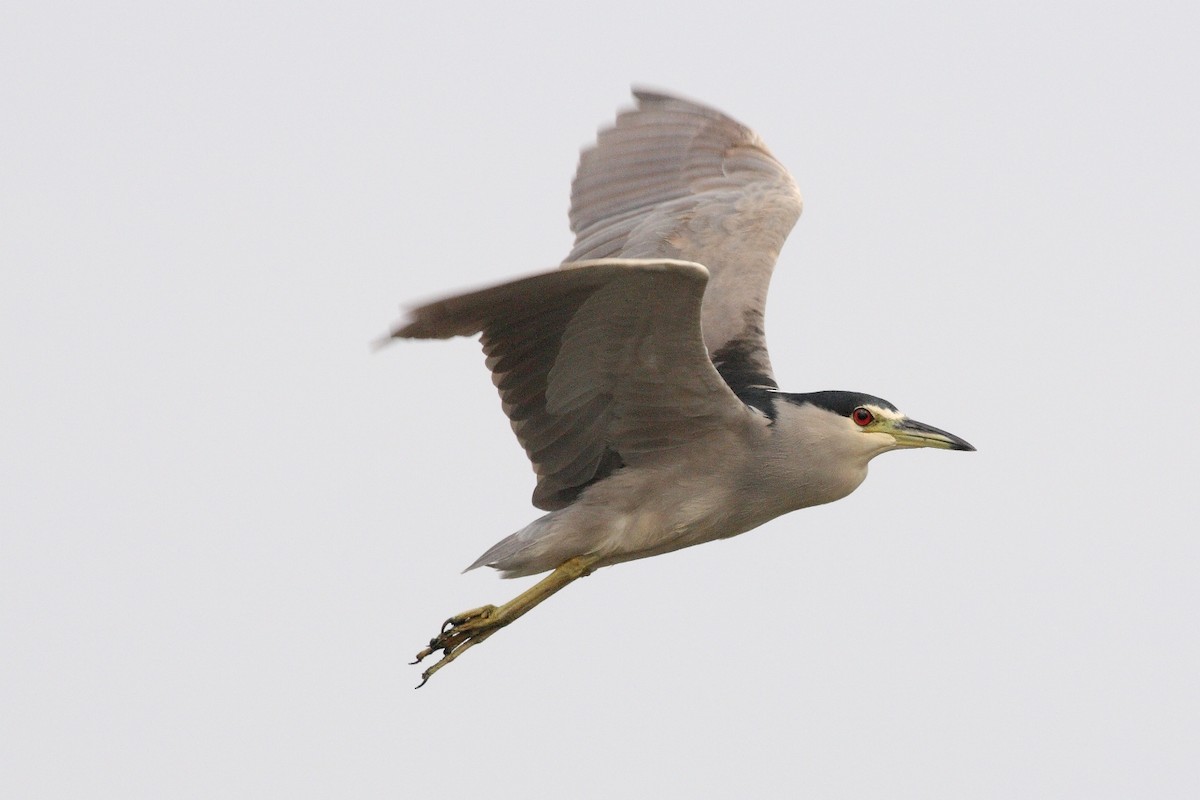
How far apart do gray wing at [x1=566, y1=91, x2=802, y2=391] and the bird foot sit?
2010 millimetres

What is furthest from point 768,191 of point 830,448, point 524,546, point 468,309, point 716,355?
point 468,309

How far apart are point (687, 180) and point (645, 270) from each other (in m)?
4.02

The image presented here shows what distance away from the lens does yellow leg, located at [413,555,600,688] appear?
319 inches

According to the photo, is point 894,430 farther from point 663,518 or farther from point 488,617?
point 488,617

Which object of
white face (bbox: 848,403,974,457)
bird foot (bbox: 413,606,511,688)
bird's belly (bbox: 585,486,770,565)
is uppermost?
white face (bbox: 848,403,974,457)

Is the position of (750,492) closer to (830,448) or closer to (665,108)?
(830,448)

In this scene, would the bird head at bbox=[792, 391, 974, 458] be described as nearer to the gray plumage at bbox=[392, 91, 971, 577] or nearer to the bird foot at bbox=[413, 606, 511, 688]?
the gray plumage at bbox=[392, 91, 971, 577]

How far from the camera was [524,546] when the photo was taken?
8.18m

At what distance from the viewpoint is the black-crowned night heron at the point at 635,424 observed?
283 inches

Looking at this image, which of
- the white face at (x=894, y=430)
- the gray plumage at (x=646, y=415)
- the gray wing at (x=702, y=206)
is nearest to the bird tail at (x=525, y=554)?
the gray plumage at (x=646, y=415)

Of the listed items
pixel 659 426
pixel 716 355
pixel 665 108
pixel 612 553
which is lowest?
pixel 612 553

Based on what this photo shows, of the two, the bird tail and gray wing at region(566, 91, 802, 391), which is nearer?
the bird tail

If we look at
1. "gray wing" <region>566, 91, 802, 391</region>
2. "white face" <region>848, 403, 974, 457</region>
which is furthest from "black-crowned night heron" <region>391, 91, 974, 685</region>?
"gray wing" <region>566, 91, 802, 391</region>

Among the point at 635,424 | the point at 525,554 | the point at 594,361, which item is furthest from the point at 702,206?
the point at 525,554
